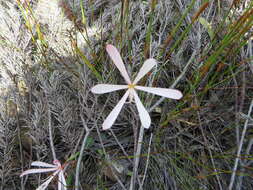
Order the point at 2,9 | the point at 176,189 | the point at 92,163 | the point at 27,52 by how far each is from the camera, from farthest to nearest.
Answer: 1. the point at 2,9
2. the point at 27,52
3. the point at 92,163
4. the point at 176,189

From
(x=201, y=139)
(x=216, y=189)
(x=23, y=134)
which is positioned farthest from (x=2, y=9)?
(x=216, y=189)

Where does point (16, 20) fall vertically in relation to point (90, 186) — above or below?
above

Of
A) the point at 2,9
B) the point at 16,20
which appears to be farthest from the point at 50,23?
the point at 2,9

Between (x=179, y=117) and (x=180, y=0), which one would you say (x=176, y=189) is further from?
(x=180, y=0)

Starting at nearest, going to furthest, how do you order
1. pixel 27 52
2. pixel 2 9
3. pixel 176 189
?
1. pixel 176 189
2. pixel 27 52
3. pixel 2 9

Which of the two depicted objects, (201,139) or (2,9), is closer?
(201,139)

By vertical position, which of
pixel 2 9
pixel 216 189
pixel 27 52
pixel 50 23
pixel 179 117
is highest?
pixel 2 9

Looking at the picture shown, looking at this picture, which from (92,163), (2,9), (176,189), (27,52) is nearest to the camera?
(176,189)

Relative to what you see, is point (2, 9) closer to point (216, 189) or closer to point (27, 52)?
point (27, 52)

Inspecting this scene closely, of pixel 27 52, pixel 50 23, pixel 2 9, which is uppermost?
pixel 2 9

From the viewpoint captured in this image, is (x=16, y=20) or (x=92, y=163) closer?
(x=92, y=163)
